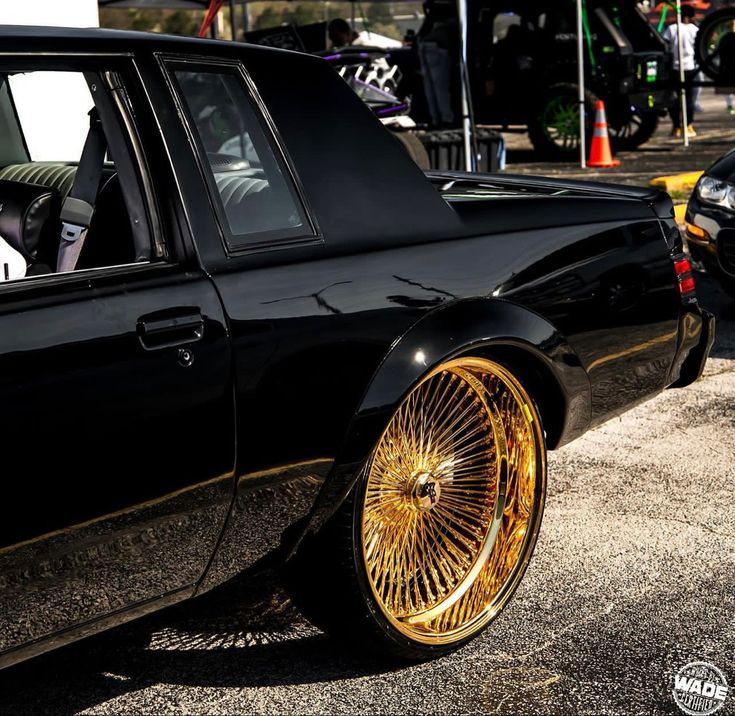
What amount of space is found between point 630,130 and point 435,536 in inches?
530

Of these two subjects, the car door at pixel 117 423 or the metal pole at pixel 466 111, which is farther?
the metal pole at pixel 466 111

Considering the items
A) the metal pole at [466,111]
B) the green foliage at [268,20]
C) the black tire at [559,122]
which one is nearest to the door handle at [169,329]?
the metal pole at [466,111]

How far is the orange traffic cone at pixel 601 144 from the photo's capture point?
14.3 m

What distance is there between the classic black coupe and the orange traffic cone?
11.1 m

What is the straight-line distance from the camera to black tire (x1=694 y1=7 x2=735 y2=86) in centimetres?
1384

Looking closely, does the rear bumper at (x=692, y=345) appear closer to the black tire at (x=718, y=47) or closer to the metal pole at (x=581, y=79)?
the metal pole at (x=581, y=79)

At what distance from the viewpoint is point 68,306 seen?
2365mm

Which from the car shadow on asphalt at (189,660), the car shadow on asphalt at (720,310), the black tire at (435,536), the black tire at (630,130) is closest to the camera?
the black tire at (435,536)

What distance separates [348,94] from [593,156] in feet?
39.2

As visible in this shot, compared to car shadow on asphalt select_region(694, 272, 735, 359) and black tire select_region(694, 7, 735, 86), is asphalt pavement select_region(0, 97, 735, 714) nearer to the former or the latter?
car shadow on asphalt select_region(694, 272, 735, 359)

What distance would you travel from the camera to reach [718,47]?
13891mm

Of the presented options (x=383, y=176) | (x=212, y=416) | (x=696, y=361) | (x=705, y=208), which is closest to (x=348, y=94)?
(x=383, y=176)

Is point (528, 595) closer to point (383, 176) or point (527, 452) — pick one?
point (527, 452)

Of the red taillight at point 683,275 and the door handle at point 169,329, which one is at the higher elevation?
the door handle at point 169,329
